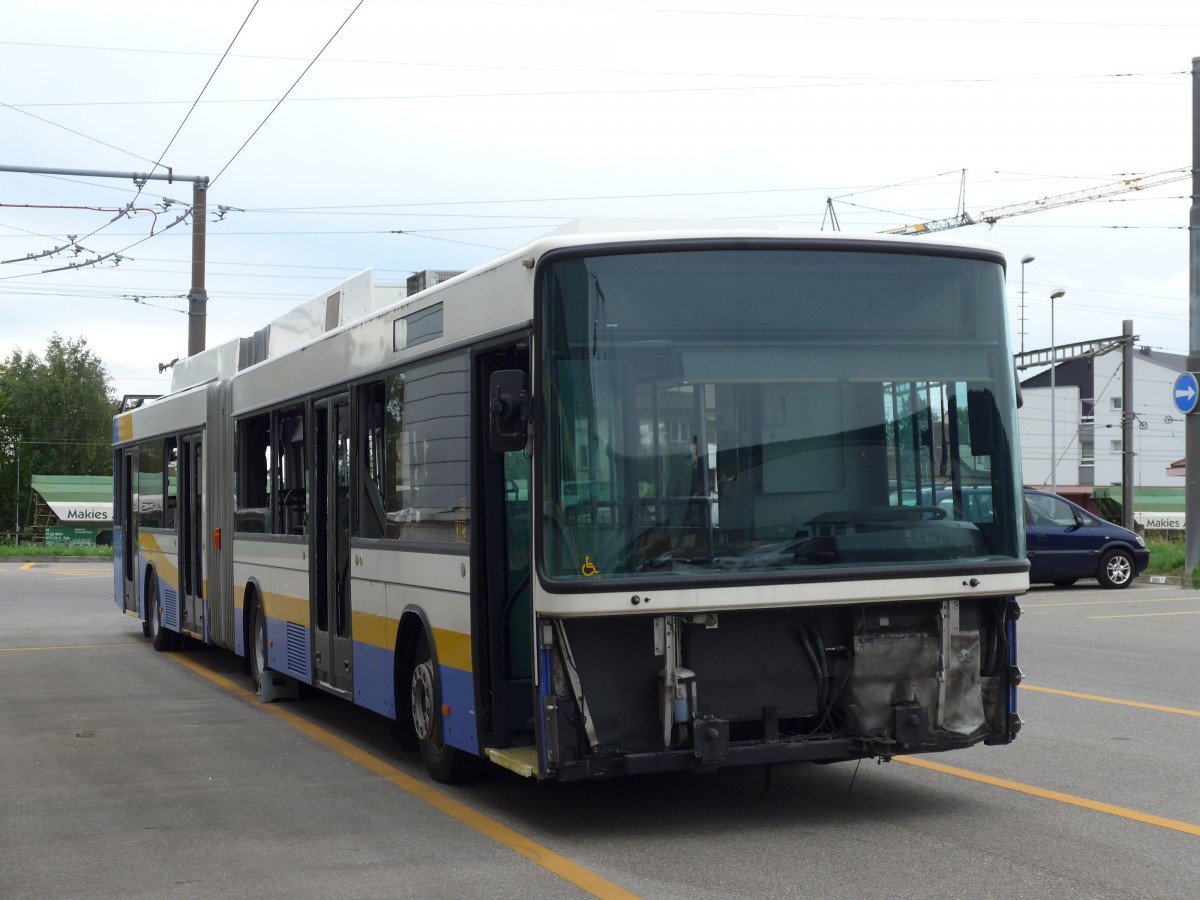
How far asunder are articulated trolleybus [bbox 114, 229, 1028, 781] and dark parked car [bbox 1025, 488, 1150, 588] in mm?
17189

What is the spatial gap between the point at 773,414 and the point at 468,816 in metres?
2.59

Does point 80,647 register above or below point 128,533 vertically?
below

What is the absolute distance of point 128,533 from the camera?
19531 millimetres

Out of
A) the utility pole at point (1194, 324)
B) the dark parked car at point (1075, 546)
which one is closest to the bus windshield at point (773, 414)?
the dark parked car at point (1075, 546)

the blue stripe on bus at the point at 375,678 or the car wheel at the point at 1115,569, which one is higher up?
the blue stripe on bus at the point at 375,678

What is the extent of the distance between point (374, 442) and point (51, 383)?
342 feet

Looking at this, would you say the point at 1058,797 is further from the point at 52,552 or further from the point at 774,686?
the point at 52,552

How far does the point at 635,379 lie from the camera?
676cm

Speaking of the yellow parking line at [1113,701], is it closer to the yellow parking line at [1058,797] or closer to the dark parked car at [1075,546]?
the yellow parking line at [1058,797]

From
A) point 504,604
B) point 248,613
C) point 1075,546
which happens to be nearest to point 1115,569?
point 1075,546

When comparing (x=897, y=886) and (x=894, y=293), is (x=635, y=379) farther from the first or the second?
(x=897, y=886)

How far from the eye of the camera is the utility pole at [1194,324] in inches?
1015

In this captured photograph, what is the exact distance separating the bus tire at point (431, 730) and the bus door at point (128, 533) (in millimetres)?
11286

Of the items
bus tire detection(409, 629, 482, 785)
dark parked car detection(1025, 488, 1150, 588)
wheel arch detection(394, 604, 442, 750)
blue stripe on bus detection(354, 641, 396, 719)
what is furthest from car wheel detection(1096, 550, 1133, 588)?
bus tire detection(409, 629, 482, 785)
